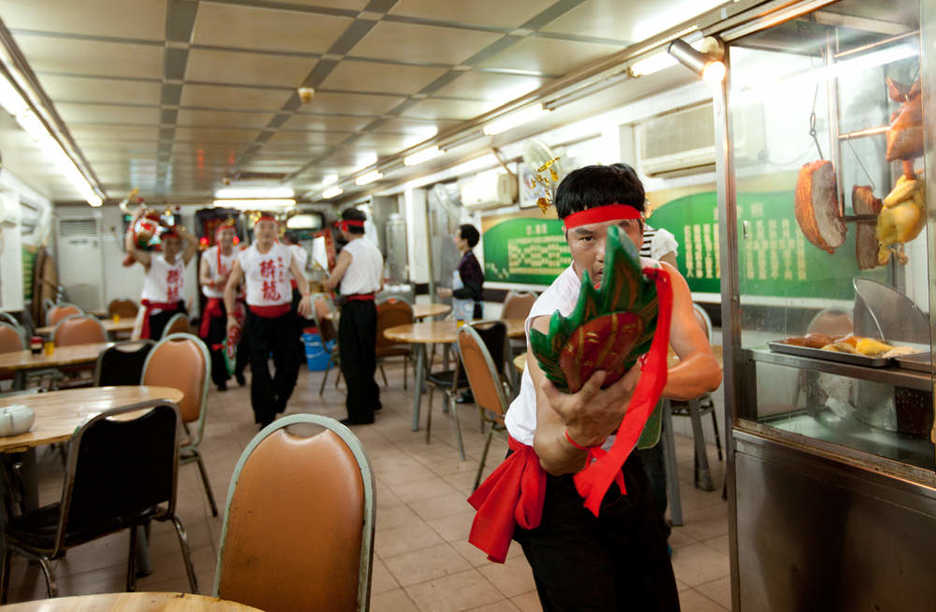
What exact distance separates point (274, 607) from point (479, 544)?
48cm

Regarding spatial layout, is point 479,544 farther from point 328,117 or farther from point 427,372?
point 328,117

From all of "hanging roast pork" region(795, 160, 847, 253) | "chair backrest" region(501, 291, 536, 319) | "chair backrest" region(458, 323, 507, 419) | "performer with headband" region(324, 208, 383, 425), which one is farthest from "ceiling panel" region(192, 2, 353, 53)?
"chair backrest" region(501, 291, 536, 319)

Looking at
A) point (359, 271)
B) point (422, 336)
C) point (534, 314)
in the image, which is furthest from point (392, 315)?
point (534, 314)

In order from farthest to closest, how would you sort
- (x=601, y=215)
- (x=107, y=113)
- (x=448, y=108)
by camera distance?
(x=448, y=108), (x=107, y=113), (x=601, y=215)

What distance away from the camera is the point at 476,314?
6.06m

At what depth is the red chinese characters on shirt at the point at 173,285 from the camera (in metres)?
6.07

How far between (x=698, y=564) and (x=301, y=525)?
203 cm

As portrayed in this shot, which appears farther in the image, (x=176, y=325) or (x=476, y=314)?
(x=476, y=314)

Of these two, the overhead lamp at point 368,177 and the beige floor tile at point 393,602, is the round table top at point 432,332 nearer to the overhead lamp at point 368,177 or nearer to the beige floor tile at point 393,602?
the beige floor tile at point 393,602

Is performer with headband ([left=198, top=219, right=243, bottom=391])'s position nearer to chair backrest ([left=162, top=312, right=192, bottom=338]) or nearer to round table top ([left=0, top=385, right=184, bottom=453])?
chair backrest ([left=162, top=312, right=192, bottom=338])

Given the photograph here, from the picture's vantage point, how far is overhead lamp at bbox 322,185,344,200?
1048 cm

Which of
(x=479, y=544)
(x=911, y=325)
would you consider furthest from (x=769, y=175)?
(x=479, y=544)

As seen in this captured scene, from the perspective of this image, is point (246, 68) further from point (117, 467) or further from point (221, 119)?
point (117, 467)

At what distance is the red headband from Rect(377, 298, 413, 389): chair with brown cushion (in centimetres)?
492
